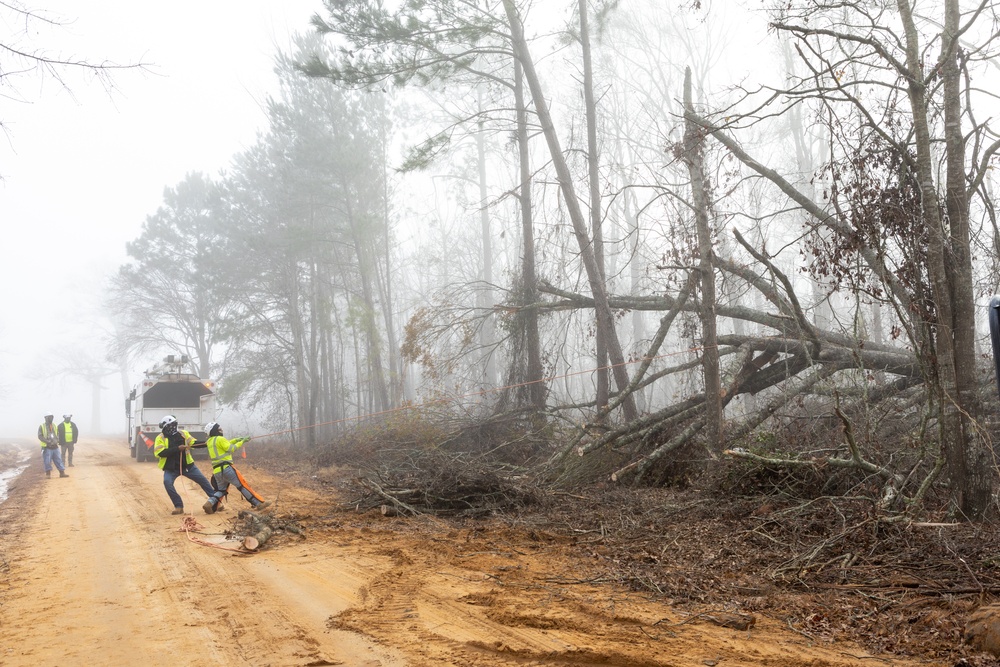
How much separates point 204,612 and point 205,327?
1359 inches

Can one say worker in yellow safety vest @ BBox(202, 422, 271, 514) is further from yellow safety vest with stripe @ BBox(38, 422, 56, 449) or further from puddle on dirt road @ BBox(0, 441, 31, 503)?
yellow safety vest with stripe @ BBox(38, 422, 56, 449)

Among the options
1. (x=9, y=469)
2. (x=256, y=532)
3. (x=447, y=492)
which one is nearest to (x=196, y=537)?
(x=256, y=532)

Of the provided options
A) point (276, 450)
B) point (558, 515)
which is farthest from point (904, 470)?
point (276, 450)

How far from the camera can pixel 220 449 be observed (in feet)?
36.2

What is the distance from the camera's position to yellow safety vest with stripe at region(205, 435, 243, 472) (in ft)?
36.1

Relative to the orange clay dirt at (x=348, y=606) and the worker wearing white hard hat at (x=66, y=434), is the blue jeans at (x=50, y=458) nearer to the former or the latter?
the worker wearing white hard hat at (x=66, y=434)

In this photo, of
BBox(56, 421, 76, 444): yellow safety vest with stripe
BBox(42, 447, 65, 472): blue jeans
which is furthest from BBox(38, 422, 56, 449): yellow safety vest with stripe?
BBox(56, 421, 76, 444): yellow safety vest with stripe

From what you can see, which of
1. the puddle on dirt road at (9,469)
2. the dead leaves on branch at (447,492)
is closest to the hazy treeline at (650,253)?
the dead leaves on branch at (447,492)

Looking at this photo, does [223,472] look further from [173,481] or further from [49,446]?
[49,446]

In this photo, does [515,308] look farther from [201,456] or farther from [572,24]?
[201,456]

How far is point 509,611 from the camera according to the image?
5.27m

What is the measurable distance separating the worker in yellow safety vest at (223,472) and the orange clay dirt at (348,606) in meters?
1.38

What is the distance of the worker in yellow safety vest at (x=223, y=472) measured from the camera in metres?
11.0

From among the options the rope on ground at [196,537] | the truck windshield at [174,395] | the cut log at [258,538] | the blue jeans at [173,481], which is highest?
the truck windshield at [174,395]
